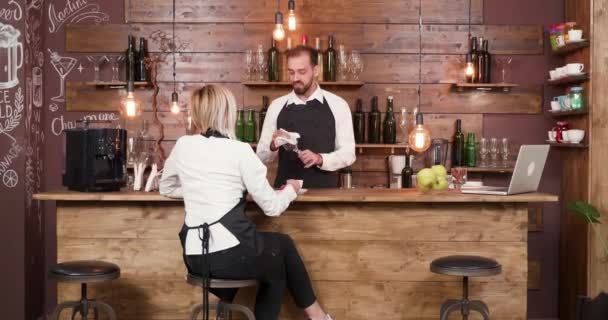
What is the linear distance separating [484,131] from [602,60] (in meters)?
1.05

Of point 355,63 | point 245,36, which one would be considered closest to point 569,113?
point 355,63

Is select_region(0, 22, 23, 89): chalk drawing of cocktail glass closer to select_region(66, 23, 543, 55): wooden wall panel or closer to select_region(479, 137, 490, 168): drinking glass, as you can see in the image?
select_region(66, 23, 543, 55): wooden wall panel

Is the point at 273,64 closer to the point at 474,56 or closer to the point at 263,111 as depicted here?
the point at 263,111

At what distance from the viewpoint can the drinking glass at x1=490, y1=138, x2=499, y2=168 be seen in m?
5.41

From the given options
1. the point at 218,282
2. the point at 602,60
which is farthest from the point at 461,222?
the point at 602,60

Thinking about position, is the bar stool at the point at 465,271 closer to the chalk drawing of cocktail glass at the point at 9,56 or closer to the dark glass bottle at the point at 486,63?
the dark glass bottle at the point at 486,63

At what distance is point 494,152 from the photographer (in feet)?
17.8

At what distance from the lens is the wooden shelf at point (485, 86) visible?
17.6 ft

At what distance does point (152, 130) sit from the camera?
5582 millimetres

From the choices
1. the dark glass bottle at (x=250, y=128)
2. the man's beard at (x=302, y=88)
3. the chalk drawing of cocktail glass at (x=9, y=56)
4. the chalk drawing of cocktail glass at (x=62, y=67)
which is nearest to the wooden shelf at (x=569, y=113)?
the man's beard at (x=302, y=88)

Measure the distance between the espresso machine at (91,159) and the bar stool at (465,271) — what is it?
1.65 m

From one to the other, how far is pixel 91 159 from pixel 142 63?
1758mm

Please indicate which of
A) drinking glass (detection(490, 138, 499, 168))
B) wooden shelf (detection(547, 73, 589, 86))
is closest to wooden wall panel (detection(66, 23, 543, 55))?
wooden shelf (detection(547, 73, 589, 86))

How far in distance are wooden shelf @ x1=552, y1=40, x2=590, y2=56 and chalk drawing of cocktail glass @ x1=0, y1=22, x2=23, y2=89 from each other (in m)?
3.59
